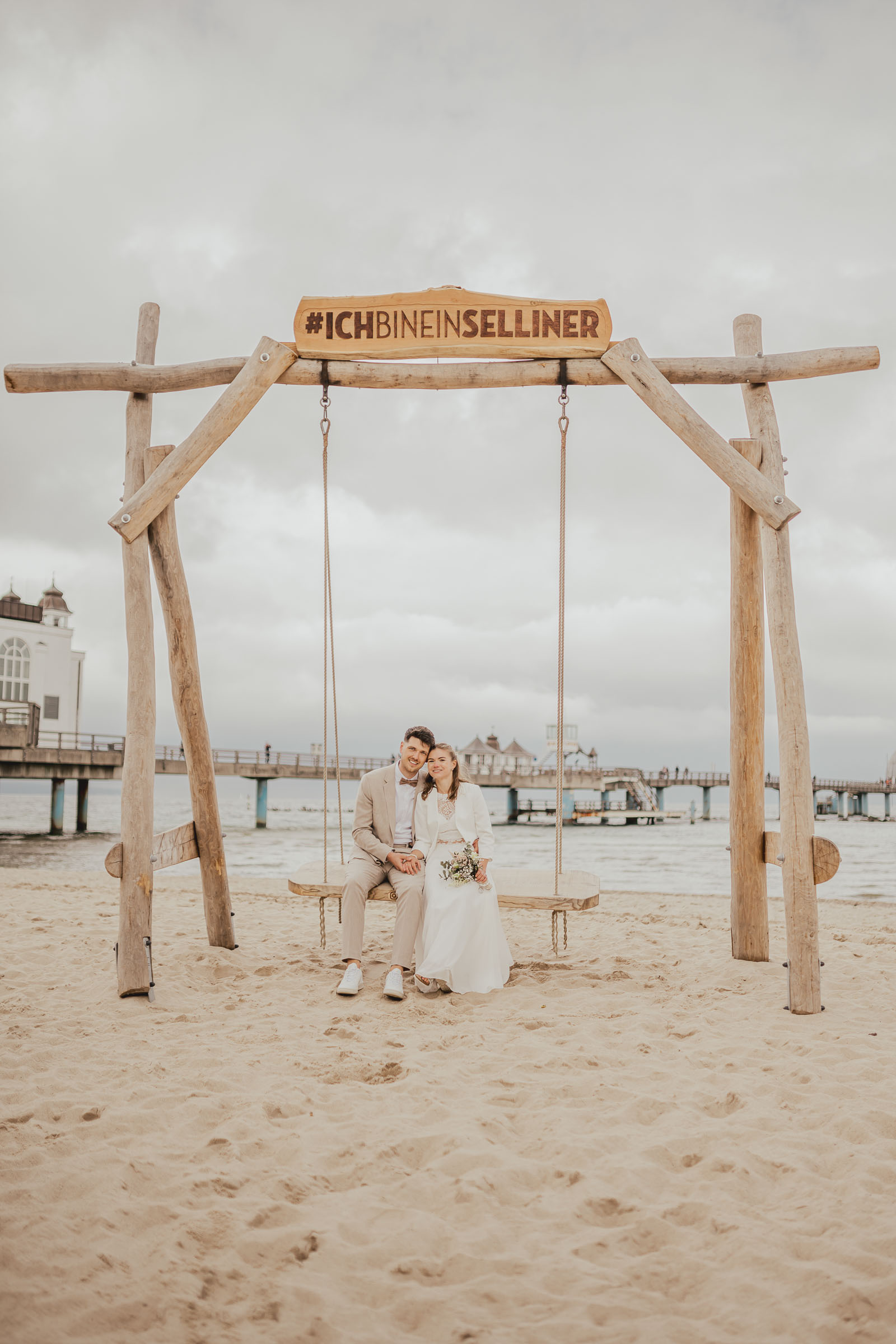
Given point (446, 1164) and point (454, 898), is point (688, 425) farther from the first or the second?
point (446, 1164)

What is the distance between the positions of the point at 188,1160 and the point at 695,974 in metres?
3.34

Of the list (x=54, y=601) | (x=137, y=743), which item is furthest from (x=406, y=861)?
(x=54, y=601)

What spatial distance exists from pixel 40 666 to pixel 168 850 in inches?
1253

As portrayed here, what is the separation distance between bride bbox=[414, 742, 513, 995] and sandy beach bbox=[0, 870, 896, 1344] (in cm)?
15

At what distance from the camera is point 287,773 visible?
1415 inches

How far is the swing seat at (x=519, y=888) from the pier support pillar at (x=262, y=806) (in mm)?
29191

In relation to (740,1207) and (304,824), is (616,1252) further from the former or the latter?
(304,824)

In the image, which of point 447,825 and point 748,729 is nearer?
point 447,825

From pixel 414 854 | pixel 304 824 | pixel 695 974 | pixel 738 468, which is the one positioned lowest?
pixel 304 824

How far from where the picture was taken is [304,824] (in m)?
40.8

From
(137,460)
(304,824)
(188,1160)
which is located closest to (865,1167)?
(188,1160)

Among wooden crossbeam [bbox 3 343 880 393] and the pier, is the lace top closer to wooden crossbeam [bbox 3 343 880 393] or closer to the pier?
wooden crossbeam [bbox 3 343 880 393]

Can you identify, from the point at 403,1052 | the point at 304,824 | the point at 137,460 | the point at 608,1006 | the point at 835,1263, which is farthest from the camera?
the point at 304,824

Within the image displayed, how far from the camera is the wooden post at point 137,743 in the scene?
432 cm
